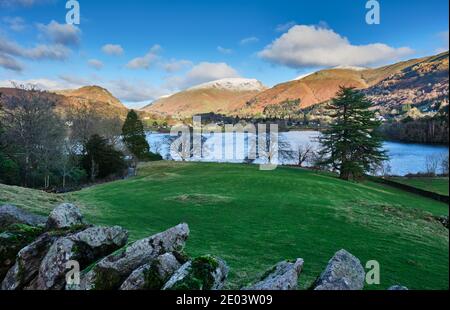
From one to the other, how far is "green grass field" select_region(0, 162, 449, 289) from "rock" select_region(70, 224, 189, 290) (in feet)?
5.73

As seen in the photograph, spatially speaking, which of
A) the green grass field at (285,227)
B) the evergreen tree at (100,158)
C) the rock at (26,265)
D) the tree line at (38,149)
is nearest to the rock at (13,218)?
the rock at (26,265)

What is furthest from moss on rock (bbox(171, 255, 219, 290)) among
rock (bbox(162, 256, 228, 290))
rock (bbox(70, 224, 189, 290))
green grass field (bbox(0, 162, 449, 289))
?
green grass field (bbox(0, 162, 449, 289))

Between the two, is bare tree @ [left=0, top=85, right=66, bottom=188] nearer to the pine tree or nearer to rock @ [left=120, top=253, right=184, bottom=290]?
the pine tree

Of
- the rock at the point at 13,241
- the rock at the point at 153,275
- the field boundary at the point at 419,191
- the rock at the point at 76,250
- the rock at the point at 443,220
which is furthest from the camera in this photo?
the field boundary at the point at 419,191

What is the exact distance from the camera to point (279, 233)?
44.2 ft

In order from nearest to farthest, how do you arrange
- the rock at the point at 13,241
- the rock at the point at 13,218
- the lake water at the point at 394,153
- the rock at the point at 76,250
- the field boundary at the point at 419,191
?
1. the rock at the point at 76,250
2. the rock at the point at 13,241
3. the rock at the point at 13,218
4. the field boundary at the point at 419,191
5. the lake water at the point at 394,153

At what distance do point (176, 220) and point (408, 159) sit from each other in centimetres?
8301

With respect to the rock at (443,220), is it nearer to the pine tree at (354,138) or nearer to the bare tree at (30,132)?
the pine tree at (354,138)

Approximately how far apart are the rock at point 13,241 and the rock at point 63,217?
1.21 feet

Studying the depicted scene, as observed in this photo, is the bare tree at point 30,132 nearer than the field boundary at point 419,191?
Yes

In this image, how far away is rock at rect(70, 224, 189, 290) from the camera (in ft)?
19.8

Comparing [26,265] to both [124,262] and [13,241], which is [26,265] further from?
[124,262]

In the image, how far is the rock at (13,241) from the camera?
Answer: 7.11 m

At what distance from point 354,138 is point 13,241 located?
40.5m
